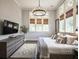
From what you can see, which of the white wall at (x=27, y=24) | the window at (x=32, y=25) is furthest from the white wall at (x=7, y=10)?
the window at (x=32, y=25)

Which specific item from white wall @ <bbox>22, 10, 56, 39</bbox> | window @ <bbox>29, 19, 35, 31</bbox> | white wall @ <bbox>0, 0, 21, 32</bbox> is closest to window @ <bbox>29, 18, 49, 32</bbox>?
window @ <bbox>29, 19, 35, 31</bbox>

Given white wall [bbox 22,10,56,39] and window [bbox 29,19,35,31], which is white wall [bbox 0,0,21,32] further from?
window [bbox 29,19,35,31]

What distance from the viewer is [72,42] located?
452cm

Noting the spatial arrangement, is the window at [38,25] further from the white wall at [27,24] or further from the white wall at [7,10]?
the white wall at [7,10]

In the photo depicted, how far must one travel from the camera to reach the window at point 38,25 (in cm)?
1293

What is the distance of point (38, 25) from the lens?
12961 millimetres

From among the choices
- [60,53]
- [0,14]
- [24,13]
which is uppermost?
[24,13]

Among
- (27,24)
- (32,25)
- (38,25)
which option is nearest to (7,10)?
(27,24)

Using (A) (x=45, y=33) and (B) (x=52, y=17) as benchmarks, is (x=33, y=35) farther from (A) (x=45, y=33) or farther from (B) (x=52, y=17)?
(B) (x=52, y=17)

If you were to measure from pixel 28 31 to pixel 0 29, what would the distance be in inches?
272

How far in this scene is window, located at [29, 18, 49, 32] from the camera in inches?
509

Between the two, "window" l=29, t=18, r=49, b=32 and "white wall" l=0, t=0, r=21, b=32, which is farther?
"window" l=29, t=18, r=49, b=32

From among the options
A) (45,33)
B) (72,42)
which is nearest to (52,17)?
(45,33)

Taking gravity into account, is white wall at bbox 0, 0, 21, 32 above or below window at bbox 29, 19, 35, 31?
above
